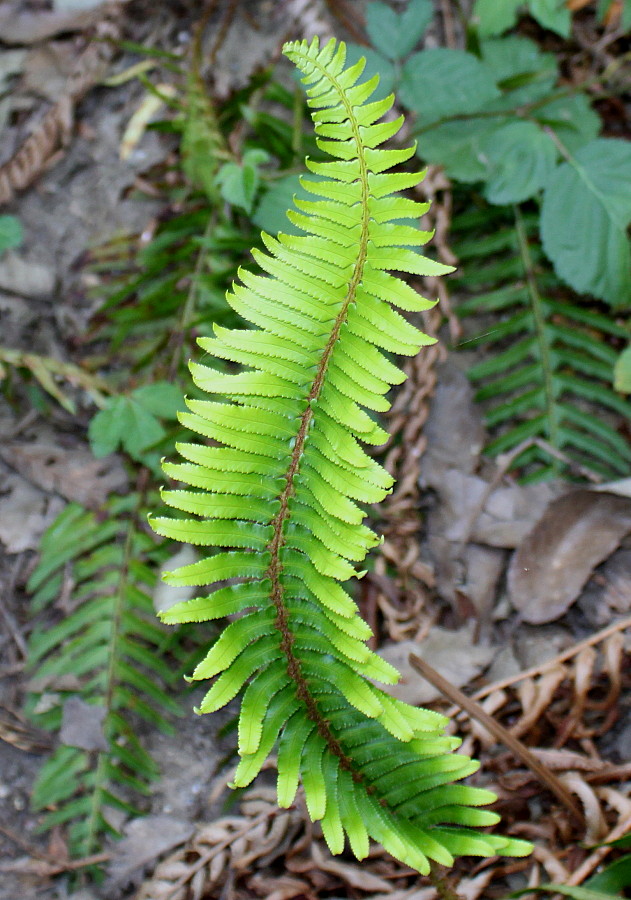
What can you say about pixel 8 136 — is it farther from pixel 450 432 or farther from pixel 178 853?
pixel 178 853

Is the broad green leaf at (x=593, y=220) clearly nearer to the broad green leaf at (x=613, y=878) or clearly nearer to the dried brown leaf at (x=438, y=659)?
the dried brown leaf at (x=438, y=659)

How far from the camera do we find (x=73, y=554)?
7.46ft

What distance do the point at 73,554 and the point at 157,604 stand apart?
0.30 m

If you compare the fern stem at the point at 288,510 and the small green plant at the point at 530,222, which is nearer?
the fern stem at the point at 288,510

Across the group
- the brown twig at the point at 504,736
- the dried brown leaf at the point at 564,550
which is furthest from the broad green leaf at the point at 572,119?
the brown twig at the point at 504,736

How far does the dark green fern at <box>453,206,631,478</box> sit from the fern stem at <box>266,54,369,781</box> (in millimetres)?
912

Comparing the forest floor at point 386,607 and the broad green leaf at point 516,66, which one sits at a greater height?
the broad green leaf at point 516,66

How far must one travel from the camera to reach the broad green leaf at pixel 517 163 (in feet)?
7.52

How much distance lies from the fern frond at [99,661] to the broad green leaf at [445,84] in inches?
58.4

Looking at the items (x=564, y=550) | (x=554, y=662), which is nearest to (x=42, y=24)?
(x=564, y=550)

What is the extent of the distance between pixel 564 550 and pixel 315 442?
3.22 feet

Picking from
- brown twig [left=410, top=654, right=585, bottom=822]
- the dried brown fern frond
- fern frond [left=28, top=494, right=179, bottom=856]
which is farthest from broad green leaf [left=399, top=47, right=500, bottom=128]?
brown twig [left=410, top=654, right=585, bottom=822]

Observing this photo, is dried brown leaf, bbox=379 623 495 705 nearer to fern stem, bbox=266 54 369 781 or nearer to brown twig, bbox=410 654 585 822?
brown twig, bbox=410 654 585 822

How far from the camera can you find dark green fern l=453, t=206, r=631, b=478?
90.0 inches
